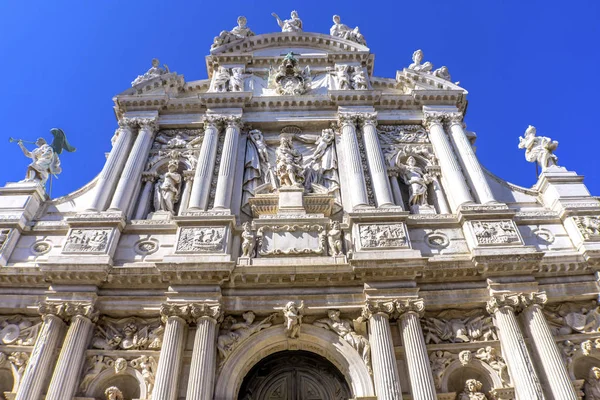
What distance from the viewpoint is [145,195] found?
1263 centimetres

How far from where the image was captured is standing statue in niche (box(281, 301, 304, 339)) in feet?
30.9

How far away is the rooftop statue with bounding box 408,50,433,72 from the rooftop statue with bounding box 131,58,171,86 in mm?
8505

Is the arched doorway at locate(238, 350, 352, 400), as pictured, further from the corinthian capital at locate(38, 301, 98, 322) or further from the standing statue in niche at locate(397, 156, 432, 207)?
the standing statue in niche at locate(397, 156, 432, 207)

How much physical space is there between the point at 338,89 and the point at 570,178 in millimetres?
7098

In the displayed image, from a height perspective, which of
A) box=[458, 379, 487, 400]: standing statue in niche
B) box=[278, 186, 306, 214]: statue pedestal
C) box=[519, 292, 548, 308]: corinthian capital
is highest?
box=[278, 186, 306, 214]: statue pedestal

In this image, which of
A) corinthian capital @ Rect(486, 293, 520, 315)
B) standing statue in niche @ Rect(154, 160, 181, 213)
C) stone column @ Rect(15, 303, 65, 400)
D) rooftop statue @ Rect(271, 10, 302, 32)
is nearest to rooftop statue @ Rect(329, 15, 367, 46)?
rooftop statue @ Rect(271, 10, 302, 32)

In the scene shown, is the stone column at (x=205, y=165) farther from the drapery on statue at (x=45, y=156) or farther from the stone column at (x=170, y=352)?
the drapery on statue at (x=45, y=156)

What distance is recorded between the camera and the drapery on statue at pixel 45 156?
12.7 meters

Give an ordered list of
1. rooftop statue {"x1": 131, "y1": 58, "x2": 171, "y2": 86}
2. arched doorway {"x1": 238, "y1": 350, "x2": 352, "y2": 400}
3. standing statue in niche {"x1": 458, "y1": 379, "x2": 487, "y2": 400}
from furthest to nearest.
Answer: rooftop statue {"x1": 131, "y1": 58, "x2": 171, "y2": 86}
arched doorway {"x1": 238, "y1": 350, "x2": 352, "y2": 400}
standing statue in niche {"x1": 458, "y1": 379, "x2": 487, "y2": 400}

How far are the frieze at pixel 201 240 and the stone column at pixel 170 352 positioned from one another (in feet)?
4.58

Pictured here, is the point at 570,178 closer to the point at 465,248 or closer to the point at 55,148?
the point at 465,248

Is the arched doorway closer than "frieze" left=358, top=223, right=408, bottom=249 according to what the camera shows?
Yes

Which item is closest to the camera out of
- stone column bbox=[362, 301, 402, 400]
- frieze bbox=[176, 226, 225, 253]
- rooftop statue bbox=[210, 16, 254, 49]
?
stone column bbox=[362, 301, 402, 400]

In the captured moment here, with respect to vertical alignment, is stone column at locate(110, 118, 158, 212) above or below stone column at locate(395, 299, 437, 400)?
above
